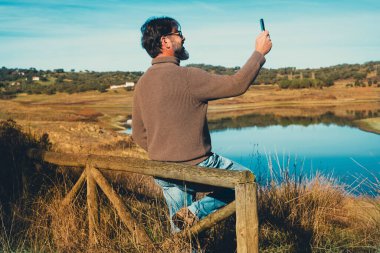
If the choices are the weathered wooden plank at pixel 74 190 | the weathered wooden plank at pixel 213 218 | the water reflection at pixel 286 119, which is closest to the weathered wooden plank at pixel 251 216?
the weathered wooden plank at pixel 213 218

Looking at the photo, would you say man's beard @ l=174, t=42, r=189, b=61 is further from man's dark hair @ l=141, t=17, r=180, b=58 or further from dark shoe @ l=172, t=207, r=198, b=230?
dark shoe @ l=172, t=207, r=198, b=230

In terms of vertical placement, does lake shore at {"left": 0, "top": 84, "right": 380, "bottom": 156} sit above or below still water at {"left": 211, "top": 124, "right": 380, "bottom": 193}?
above

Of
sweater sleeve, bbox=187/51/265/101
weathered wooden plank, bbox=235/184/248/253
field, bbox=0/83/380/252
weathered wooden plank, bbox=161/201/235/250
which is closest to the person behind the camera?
weathered wooden plank, bbox=235/184/248/253

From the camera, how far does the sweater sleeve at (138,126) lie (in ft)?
12.6

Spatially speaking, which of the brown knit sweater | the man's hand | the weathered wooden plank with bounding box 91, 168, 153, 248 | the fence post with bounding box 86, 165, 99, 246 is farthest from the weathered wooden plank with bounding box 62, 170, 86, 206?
the man's hand

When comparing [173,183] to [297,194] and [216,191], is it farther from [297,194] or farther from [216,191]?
[297,194]

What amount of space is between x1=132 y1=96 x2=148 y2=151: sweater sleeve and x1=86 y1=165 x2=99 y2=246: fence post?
61cm

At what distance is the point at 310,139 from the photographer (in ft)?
77.5

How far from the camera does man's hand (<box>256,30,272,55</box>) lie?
3.36 m

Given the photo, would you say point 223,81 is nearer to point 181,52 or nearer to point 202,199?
point 181,52

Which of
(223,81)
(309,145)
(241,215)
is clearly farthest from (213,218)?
(309,145)

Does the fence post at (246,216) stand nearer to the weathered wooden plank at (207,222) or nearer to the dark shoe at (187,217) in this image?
the weathered wooden plank at (207,222)

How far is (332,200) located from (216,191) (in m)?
3.00

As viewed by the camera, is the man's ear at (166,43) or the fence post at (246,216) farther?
the man's ear at (166,43)
